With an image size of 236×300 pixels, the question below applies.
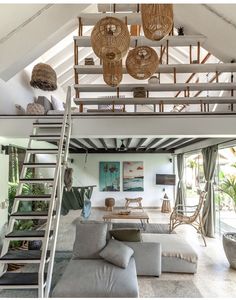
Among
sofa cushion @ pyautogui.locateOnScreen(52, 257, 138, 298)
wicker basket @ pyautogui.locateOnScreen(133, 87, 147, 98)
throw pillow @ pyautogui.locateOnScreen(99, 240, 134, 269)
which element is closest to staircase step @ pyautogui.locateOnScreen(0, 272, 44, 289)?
sofa cushion @ pyautogui.locateOnScreen(52, 257, 138, 298)

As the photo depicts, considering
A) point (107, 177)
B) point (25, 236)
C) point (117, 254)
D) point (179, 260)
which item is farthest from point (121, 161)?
point (25, 236)

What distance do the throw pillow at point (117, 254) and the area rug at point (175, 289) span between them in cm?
61

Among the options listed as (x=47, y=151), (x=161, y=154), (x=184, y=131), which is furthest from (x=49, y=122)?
(x=161, y=154)

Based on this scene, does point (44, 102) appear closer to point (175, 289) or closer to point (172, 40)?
point (172, 40)

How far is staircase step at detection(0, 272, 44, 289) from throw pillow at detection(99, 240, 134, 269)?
49.1 inches

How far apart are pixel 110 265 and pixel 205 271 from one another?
6.00 feet

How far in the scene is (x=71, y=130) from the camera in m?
4.24

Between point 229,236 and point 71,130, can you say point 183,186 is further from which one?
point 71,130

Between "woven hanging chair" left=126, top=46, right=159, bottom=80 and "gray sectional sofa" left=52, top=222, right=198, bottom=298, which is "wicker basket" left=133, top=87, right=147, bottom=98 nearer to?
"woven hanging chair" left=126, top=46, right=159, bottom=80

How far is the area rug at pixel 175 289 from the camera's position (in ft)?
12.0

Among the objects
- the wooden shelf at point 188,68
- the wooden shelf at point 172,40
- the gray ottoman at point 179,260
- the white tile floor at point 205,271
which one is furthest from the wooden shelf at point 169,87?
the white tile floor at point 205,271

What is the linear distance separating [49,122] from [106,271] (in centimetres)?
241

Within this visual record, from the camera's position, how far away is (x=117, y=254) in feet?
12.2

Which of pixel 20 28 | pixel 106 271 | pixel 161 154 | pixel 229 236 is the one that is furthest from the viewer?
pixel 161 154
